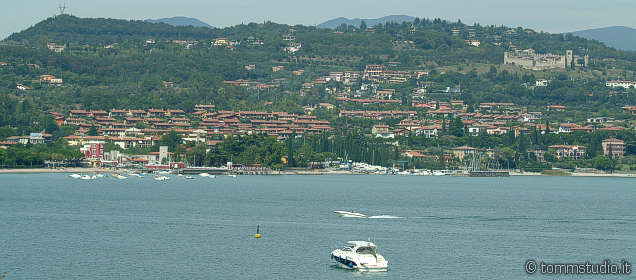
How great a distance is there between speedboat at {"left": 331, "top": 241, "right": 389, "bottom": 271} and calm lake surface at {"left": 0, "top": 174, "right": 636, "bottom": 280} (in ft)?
1.56

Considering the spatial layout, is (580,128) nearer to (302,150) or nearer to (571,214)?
(302,150)

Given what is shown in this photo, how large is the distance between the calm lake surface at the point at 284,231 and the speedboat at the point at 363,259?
0.47 m

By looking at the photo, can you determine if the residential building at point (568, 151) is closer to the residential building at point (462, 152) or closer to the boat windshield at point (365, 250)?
the residential building at point (462, 152)

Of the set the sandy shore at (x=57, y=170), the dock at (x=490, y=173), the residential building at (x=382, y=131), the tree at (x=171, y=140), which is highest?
the residential building at (x=382, y=131)

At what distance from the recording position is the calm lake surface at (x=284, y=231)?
43938 millimetres

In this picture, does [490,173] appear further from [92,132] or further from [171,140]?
[92,132]

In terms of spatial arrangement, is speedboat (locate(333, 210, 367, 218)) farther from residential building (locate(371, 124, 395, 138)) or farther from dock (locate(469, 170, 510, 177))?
residential building (locate(371, 124, 395, 138))

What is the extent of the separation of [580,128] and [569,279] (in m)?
122

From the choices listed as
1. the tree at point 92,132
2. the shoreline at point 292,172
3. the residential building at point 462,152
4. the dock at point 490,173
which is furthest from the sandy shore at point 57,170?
the residential building at point 462,152

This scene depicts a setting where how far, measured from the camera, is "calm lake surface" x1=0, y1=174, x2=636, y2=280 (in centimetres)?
4394

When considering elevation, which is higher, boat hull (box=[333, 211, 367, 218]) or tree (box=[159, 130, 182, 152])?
boat hull (box=[333, 211, 367, 218])

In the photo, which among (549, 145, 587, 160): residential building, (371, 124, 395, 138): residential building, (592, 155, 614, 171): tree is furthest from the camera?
(371, 124, 395, 138): residential building

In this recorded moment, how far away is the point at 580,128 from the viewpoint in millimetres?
161000

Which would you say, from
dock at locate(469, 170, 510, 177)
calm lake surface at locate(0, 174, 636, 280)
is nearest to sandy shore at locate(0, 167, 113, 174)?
calm lake surface at locate(0, 174, 636, 280)
